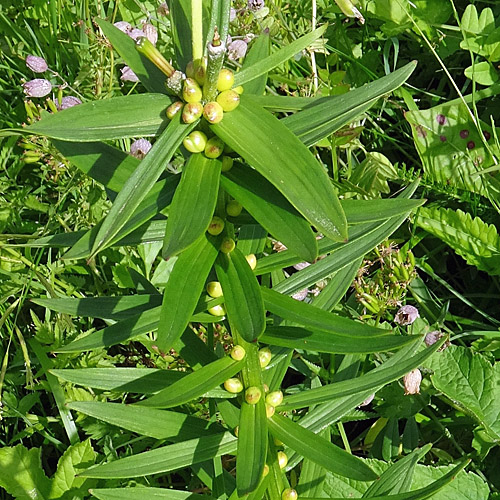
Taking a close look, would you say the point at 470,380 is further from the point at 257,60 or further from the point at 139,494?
the point at 257,60

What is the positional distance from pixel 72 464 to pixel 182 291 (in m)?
0.96

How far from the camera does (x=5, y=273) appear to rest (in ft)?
6.09

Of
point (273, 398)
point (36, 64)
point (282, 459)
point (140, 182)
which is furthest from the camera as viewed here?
point (36, 64)

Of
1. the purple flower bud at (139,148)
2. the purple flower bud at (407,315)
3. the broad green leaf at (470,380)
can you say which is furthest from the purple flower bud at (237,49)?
the broad green leaf at (470,380)

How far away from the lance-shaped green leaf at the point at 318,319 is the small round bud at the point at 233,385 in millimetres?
138

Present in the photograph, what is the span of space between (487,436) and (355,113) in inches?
46.3

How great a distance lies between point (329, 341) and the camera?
987 mm

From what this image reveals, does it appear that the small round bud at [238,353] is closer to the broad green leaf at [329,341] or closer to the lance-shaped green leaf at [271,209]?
the broad green leaf at [329,341]

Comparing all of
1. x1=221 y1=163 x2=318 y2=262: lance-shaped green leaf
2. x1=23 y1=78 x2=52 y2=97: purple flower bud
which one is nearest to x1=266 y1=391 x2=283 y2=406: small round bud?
x1=221 y1=163 x2=318 y2=262: lance-shaped green leaf

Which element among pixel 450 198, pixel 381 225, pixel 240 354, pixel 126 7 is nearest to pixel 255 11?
pixel 126 7

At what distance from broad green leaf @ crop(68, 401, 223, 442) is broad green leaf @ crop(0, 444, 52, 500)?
2.05 ft

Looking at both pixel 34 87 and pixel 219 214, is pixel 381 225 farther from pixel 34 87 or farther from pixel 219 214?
pixel 34 87

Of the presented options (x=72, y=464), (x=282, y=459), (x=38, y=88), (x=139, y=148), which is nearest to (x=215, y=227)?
(x=282, y=459)

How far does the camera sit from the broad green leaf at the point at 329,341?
0.97 m
